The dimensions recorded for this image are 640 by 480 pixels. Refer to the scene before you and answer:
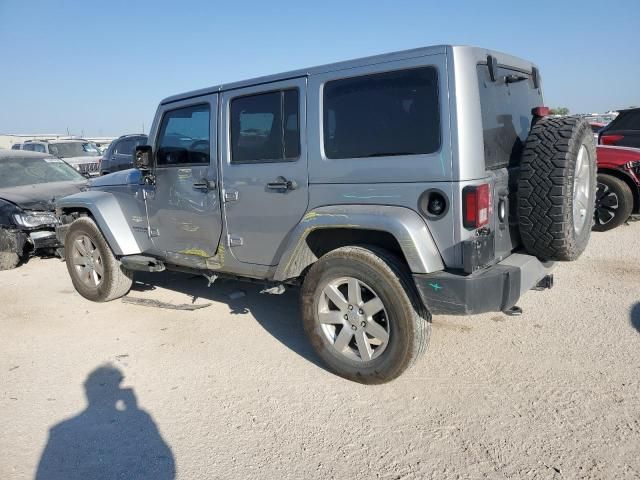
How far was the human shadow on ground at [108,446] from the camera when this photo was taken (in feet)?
8.77

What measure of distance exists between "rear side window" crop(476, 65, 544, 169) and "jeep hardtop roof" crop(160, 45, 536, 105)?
0.27 feet

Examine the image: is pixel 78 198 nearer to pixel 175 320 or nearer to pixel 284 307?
pixel 175 320

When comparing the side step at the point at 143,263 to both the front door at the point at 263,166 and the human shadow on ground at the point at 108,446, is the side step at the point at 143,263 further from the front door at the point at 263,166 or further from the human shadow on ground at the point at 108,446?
the human shadow on ground at the point at 108,446

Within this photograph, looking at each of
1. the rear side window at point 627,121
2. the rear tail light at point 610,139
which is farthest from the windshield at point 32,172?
the rear side window at point 627,121

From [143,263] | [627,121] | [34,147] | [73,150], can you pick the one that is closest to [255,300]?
[143,263]

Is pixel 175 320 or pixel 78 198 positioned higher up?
pixel 78 198

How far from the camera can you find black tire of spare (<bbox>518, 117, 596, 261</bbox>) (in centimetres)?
301

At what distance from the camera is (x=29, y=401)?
3451 millimetres

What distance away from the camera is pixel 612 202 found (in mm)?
7008

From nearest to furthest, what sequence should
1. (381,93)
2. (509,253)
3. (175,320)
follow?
(381,93) < (509,253) < (175,320)

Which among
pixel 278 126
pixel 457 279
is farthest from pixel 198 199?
pixel 457 279

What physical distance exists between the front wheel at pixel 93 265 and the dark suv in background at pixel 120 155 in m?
8.33

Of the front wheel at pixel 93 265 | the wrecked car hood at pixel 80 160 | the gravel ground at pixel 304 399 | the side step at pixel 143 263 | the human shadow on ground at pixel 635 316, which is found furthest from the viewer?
the wrecked car hood at pixel 80 160

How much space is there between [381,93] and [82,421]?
2.84m
